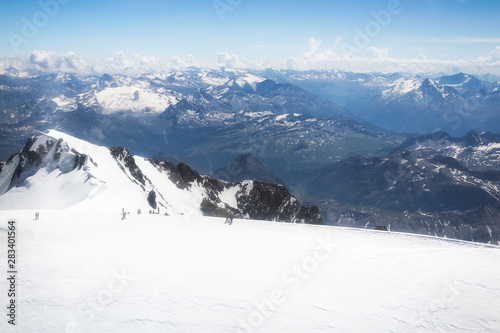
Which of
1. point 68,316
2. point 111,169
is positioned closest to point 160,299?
point 68,316

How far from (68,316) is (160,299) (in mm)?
7111

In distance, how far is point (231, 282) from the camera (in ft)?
96.2

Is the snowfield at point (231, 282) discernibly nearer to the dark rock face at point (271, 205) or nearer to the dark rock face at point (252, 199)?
the dark rock face at point (252, 199)

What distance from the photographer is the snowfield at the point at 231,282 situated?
Answer: 24.2 meters

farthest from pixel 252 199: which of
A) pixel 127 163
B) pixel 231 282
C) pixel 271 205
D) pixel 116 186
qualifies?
pixel 231 282

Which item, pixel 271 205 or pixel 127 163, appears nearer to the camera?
pixel 127 163

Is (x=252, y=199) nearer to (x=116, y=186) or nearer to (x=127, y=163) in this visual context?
(x=127, y=163)

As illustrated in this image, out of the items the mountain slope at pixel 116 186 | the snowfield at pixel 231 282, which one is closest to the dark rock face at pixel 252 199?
the mountain slope at pixel 116 186

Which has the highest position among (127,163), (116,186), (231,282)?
(127,163)

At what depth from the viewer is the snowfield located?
24250 mm

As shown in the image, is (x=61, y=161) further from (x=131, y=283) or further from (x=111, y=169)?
(x=131, y=283)

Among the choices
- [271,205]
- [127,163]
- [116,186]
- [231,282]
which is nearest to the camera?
[231,282]

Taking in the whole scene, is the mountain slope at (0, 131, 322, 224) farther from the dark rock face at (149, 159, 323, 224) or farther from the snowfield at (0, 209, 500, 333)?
the snowfield at (0, 209, 500, 333)

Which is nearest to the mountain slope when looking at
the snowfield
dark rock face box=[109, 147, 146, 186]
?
dark rock face box=[109, 147, 146, 186]
